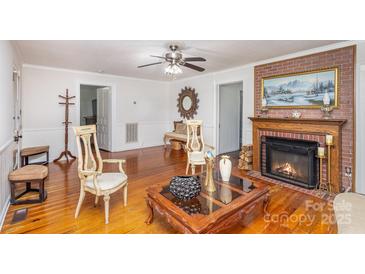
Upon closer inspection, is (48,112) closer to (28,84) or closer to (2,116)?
(28,84)

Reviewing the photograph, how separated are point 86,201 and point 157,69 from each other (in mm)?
3503

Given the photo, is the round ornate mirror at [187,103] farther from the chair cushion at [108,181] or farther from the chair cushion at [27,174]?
the chair cushion at [27,174]

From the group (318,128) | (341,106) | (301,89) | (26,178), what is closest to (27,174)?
(26,178)

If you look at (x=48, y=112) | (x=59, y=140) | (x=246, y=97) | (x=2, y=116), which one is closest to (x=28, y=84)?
Answer: (x=48, y=112)

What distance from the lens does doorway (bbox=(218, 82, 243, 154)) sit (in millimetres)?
5496

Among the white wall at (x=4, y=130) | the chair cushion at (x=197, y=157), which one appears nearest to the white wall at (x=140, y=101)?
the chair cushion at (x=197, y=157)

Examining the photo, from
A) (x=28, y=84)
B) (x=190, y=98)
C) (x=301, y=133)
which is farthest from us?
(x=190, y=98)

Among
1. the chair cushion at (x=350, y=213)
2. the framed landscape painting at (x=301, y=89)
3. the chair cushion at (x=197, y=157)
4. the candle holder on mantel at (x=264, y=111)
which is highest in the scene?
the framed landscape painting at (x=301, y=89)

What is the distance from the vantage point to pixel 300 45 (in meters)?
3.04

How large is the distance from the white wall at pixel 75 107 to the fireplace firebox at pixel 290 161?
12.9 feet

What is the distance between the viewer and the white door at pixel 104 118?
19.2ft

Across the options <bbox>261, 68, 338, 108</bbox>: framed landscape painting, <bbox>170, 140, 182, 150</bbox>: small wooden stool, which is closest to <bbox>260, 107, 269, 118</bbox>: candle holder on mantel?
<bbox>261, 68, 338, 108</bbox>: framed landscape painting

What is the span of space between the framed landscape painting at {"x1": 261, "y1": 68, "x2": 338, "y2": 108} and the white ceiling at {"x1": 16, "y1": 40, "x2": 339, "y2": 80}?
0.44 meters

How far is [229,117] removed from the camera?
18.9 feet
